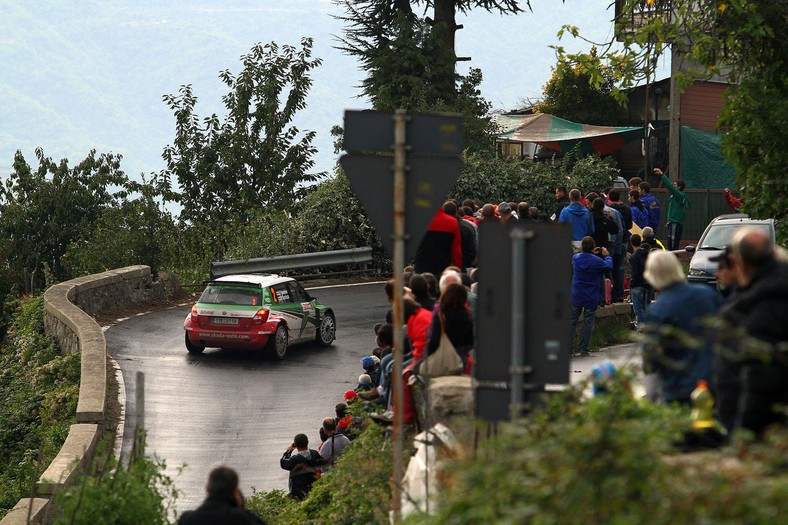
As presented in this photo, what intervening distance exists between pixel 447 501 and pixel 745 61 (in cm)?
1356

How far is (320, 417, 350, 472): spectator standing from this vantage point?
15.4 meters

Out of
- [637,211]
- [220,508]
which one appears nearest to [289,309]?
[637,211]

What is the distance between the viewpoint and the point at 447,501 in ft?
17.5

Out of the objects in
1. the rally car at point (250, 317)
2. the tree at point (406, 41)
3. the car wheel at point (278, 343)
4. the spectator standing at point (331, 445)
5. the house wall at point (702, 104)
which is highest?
the tree at point (406, 41)

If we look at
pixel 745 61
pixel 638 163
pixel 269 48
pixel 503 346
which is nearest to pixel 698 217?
pixel 638 163

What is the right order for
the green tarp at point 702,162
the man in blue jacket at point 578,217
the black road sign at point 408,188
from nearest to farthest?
the black road sign at point 408,188, the man in blue jacket at point 578,217, the green tarp at point 702,162

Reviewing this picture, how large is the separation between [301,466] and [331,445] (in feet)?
1.52

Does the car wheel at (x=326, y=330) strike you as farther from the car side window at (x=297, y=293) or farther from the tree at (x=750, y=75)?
the tree at (x=750, y=75)

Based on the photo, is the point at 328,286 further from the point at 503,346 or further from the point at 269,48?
the point at 503,346

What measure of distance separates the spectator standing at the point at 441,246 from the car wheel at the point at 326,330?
9.77 metres

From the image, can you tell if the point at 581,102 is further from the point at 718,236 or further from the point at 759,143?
the point at 759,143

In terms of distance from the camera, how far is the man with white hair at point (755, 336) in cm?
598

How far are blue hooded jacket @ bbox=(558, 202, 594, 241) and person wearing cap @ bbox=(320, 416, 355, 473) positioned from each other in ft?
16.4

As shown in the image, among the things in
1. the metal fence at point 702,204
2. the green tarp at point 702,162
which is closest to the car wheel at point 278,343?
the metal fence at point 702,204
